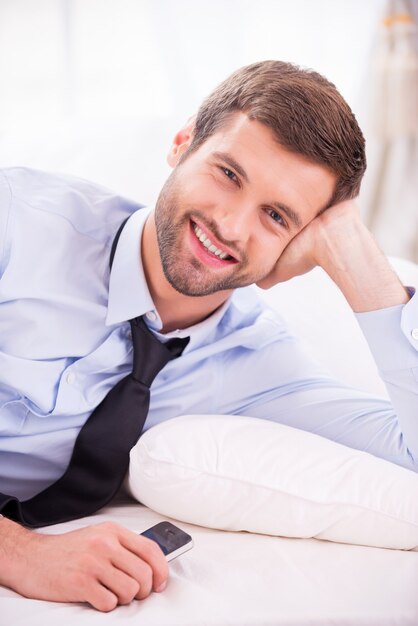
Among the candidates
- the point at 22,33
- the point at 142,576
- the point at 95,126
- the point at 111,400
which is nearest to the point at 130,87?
the point at 22,33

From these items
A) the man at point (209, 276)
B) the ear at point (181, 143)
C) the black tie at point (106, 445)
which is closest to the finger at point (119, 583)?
the black tie at point (106, 445)

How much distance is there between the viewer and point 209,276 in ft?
4.69

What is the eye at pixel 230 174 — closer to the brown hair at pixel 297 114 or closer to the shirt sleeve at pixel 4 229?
the brown hair at pixel 297 114

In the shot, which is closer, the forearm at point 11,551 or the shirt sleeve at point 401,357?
the forearm at point 11,551

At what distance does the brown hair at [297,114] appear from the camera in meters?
1.40

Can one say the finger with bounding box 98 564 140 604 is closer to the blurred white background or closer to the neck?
the neck

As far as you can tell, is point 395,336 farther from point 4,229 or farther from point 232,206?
point 4,229

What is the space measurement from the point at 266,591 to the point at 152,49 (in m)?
2.40

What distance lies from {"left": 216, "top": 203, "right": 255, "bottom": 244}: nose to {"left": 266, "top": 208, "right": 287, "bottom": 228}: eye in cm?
5

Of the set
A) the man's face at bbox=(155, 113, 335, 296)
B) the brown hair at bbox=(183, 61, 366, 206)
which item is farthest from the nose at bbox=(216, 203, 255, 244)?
the brown hair at bbox=(183, 61, 366, 206)

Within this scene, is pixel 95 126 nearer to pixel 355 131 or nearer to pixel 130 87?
pixel 130 87

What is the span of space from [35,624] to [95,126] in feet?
5.30

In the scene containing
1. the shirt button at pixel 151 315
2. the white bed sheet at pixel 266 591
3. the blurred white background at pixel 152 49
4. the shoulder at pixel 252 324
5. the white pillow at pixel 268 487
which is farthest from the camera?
the blurred white background at pixel 152 49

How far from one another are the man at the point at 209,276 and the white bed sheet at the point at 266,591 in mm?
295
